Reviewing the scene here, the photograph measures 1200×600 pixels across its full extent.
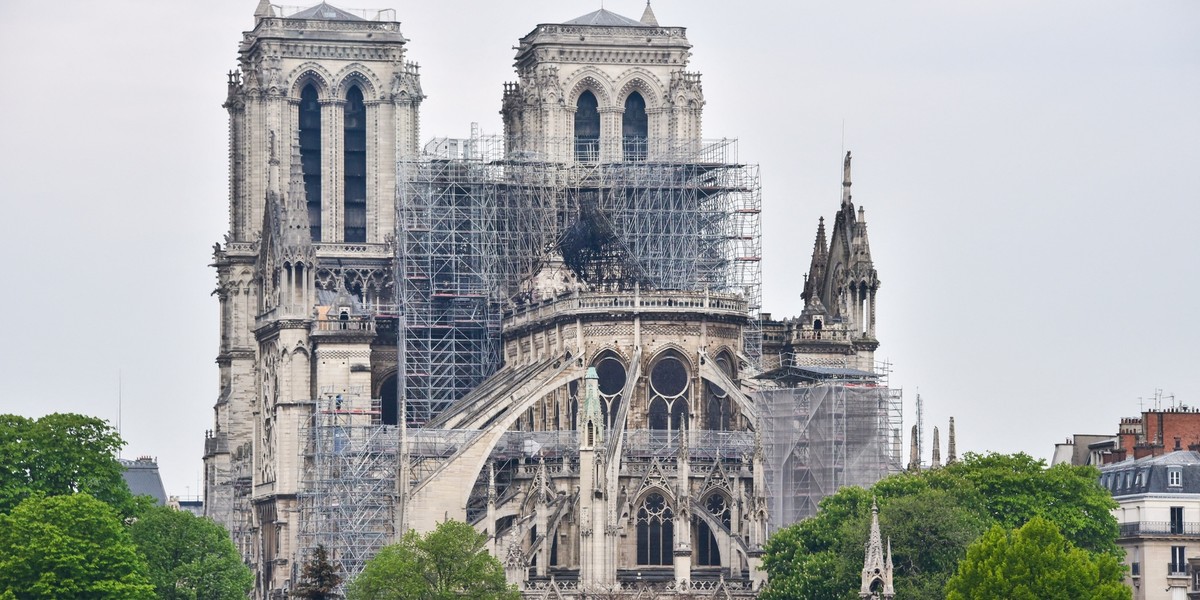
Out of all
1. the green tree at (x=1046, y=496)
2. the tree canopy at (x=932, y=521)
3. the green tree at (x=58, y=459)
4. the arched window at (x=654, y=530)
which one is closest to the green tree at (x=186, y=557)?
the green tree at (x=58, y=459)

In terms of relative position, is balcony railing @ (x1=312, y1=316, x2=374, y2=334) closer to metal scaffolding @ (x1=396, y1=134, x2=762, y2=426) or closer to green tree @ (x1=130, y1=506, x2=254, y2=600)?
metal scaffolding @ (x1=396, y1=134, x2=762, y2=426)

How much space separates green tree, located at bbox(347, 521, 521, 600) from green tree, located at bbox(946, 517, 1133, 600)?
667 inches

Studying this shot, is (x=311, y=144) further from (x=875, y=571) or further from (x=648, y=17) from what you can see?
(x=875, y=571)

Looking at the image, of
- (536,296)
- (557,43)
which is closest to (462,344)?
(536,296)

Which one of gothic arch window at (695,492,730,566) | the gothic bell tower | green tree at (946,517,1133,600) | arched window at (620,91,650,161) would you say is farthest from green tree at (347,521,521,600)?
arched window at (620,91,650,161)

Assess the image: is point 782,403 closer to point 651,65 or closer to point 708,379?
point 708,379

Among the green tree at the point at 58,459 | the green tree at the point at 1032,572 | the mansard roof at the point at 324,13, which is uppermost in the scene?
the mansard roof at the point at 324,13

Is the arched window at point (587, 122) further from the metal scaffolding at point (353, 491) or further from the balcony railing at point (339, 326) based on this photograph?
the metal scaffolding at point (353, 491)

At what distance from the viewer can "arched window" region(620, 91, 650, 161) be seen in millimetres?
171375

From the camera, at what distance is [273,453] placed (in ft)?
526

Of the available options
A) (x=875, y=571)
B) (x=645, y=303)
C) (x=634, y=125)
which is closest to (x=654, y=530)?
(x=645, y=303)

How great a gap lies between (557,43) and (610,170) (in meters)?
8.31

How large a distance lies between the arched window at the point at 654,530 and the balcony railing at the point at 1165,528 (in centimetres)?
1822

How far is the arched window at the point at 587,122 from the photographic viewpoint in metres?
171
